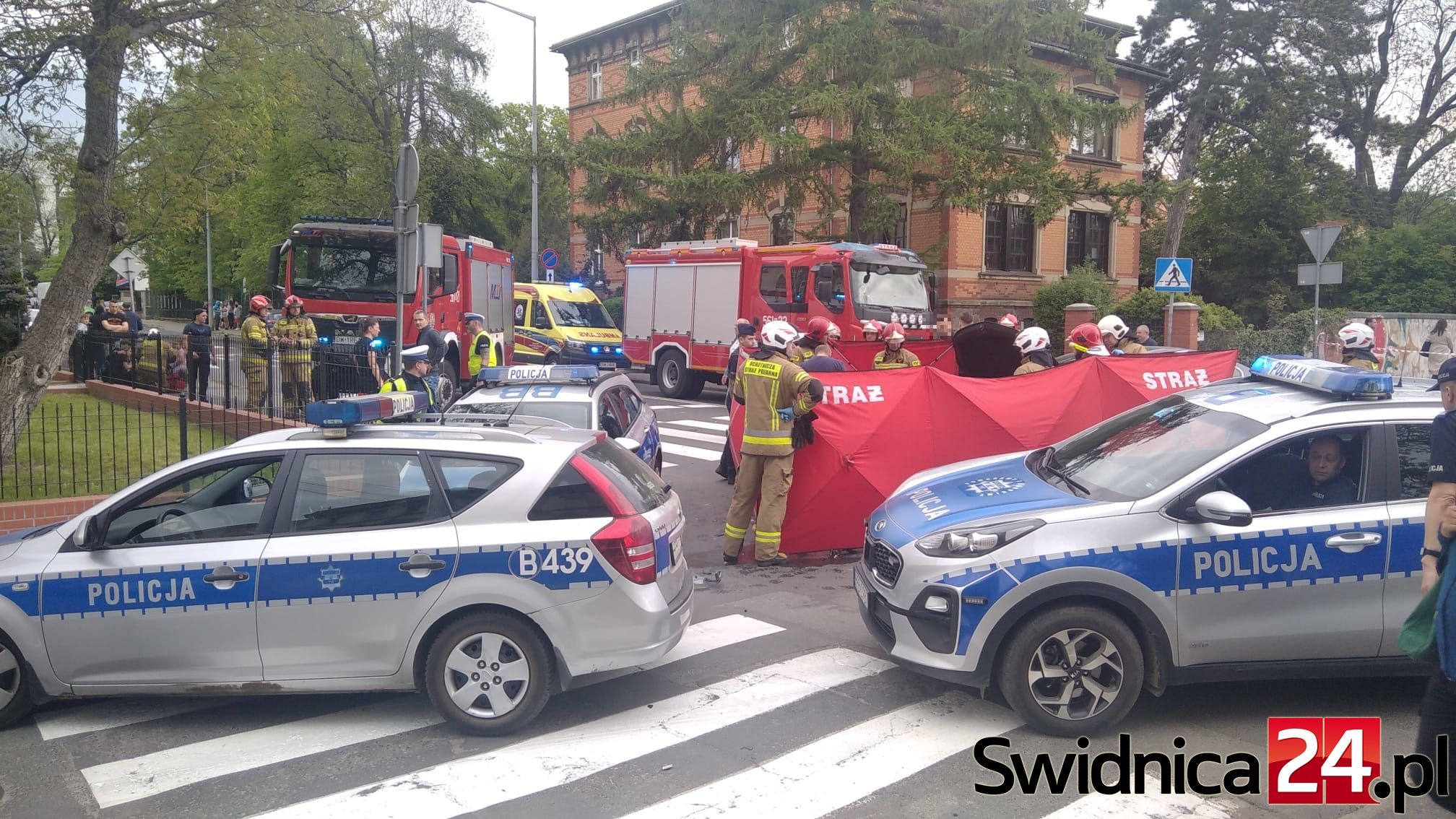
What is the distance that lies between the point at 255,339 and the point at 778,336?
8705 mm

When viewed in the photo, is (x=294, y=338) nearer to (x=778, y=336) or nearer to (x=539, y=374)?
(x=539, y=374)

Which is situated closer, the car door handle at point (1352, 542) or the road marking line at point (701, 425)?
the car door handle at point (1352, 542)

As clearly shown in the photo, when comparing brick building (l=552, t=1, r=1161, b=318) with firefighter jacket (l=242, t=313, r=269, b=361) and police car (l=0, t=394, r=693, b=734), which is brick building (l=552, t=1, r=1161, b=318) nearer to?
firefighter jacket (l=242, t=313, r=269, b=361)

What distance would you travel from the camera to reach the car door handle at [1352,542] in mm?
5129

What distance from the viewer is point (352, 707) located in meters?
5.66

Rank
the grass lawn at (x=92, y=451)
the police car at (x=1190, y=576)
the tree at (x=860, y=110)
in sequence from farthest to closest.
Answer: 1. the tree at (x=860, y=110)
2. the grass lawn at (x=92, y=451)
3. the police car at (x=1190, y=576)

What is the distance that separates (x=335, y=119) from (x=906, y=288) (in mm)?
22283

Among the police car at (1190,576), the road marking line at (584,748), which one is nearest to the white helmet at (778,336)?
the road marking line at (584,748)

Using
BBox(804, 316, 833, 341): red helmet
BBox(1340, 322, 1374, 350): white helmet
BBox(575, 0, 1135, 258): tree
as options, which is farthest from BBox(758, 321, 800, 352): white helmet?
BBox(575, 0, 1135, 258): tree

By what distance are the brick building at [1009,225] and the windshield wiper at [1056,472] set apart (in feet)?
64.8

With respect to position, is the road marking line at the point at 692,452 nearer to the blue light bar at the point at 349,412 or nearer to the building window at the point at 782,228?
the blue light bar at the point at 349,412

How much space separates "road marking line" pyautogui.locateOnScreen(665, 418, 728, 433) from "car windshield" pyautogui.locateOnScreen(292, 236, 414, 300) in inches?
210

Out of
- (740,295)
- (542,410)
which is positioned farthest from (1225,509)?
(740,295)

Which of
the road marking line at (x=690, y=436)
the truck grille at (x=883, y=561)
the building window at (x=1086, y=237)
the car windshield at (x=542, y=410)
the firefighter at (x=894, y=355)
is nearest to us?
the truck grille at (x=883, y=561)
